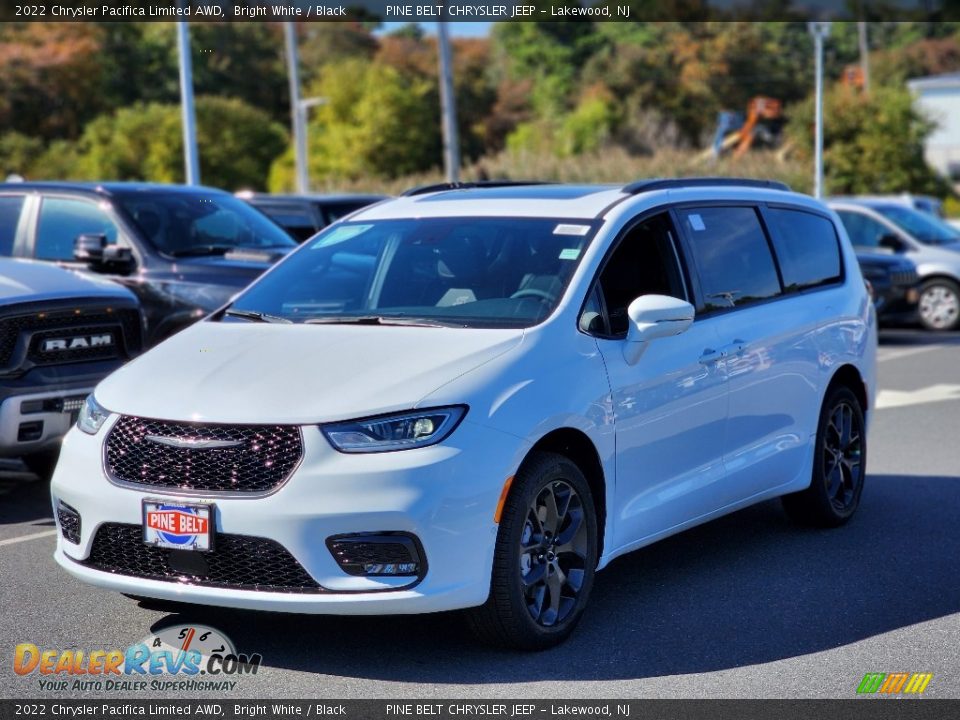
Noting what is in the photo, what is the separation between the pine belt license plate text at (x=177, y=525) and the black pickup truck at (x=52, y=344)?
2826mm

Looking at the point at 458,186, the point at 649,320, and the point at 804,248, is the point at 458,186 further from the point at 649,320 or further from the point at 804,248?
the point at 804,248

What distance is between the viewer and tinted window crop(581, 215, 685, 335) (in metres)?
6.06

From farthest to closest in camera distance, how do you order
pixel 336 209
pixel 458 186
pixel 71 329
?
pixel 336 209 < pixel 71 329 < pixel 458 186

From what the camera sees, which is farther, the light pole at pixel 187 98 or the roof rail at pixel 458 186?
the light pole at pixel 187 98

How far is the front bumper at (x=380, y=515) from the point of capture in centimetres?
490

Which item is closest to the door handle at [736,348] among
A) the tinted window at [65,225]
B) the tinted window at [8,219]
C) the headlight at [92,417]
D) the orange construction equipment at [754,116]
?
the headlight at [92,417]

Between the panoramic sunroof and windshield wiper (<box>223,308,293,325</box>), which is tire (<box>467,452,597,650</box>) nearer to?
windshield wiper (<box>223,308,293,325</box>)

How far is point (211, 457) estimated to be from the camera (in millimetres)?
5059

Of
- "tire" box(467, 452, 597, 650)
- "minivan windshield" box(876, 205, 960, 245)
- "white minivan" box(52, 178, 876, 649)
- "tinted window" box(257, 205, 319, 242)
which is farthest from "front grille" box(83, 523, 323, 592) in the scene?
"minivan windshield" box(876, 205, 960, 245)

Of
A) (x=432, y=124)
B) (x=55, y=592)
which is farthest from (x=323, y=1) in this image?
(x=432, y=124)

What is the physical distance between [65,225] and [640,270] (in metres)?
5.76

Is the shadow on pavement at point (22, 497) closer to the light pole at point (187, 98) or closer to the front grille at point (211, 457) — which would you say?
the front grille at point (211, 457)

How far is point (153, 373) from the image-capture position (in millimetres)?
→ 5586

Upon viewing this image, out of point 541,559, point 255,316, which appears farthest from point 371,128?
point 541,559
